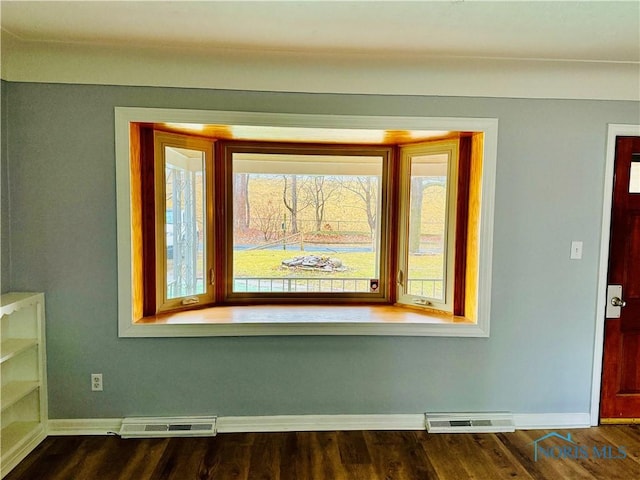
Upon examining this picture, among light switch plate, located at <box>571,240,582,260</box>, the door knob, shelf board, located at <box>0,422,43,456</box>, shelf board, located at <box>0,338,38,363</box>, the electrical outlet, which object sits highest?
light switch plate, located at <box>571,240,582,260</box>

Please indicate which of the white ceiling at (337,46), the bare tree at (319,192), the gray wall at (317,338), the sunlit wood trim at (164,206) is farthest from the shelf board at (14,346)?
the bare tree at (319,192)

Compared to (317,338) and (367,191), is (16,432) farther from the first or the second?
(367,191)

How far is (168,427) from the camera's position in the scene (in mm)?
2381

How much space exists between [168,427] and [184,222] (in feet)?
4.41

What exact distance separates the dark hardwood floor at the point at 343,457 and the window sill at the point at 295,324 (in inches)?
25.5

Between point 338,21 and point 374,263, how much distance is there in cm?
177

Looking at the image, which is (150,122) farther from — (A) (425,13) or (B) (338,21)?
(A) (425,13)

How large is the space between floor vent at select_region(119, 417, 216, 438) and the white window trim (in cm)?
55

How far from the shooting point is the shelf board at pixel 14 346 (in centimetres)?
207

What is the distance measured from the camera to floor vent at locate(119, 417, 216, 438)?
92.4 inches

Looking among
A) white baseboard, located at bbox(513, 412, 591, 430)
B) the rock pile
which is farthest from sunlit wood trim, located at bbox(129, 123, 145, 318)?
white baseboard, located at bbox(513, 412, 591, 430)

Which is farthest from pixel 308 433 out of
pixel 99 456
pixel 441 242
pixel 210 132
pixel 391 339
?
pixel 210 132

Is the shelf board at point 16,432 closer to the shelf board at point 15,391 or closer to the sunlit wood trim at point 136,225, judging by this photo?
the shelf board at point 15,391

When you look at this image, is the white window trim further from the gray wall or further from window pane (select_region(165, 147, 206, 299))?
window pane (select_region(165, 147, 206, 299))
